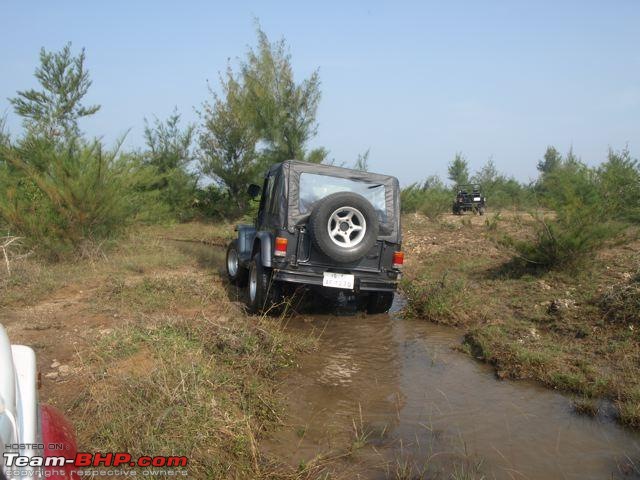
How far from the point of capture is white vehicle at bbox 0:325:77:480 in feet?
4.83

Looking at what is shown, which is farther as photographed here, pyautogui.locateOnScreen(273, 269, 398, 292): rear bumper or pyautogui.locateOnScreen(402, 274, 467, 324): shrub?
pyautogui.locateOnScreen(402, 274, 467, 324): shrub

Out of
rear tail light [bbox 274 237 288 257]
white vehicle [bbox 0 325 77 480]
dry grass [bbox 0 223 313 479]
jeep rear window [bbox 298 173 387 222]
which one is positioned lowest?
dry grass [bbox 0 223 313 479]

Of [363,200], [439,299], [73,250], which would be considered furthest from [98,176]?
[439,299]

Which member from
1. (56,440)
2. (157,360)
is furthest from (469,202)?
(56,440)

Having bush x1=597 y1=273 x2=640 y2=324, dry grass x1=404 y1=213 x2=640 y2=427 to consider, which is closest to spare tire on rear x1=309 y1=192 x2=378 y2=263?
dry grass x1=404 y1=213 x2=640 y2=427

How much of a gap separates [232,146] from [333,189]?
50.1ft

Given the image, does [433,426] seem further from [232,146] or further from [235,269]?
[232,146]

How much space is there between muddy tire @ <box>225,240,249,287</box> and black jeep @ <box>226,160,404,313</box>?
0.97m

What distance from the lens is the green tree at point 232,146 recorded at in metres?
20.7

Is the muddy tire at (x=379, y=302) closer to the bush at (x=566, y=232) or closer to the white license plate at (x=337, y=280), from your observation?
the white license plate at (x=337, y=280)

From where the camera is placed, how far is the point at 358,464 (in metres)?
3.24

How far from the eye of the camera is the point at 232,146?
21.1m

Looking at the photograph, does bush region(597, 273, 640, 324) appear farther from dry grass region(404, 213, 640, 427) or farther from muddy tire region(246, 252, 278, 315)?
muddy tire region(246, 252, 278, 315)

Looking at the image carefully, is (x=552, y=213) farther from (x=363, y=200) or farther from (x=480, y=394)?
(x=480, y=394)
